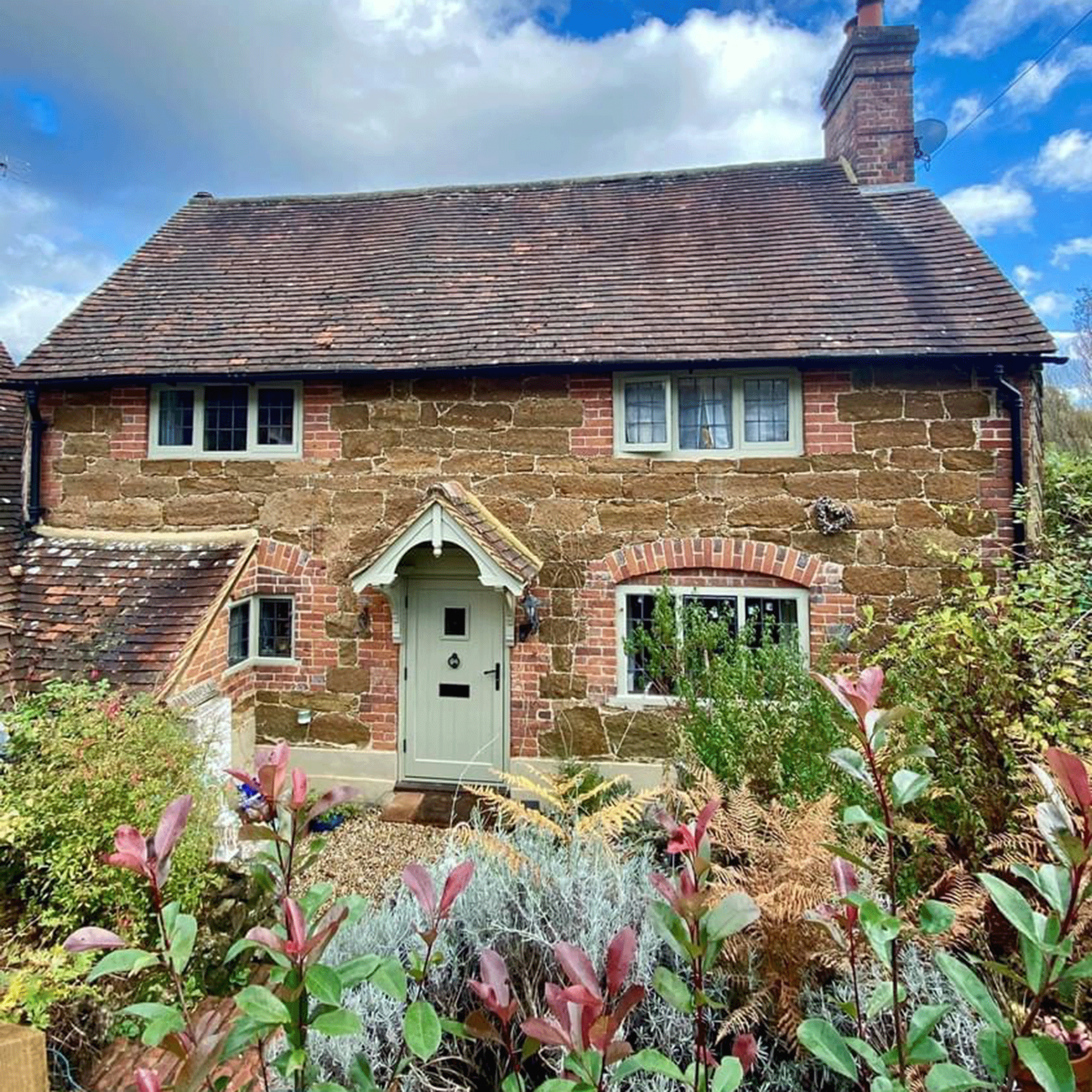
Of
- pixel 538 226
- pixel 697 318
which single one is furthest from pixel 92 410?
pixel 697 318

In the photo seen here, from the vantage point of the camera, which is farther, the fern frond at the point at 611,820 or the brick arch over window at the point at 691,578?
the brick arch over window at the point at 691,578

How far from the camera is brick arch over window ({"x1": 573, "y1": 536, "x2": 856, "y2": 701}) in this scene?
757cm

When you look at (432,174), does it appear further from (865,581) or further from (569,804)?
(569,804)

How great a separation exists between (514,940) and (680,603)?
16.4 feet

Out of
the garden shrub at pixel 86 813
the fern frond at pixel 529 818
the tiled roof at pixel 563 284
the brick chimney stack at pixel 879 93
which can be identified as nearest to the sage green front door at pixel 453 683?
the tiled roof at pixel 563 284

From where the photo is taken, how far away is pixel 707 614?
730cm

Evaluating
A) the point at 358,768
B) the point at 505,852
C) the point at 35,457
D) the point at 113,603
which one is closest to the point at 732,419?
the point at 505,852

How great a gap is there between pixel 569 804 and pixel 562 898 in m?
1.14

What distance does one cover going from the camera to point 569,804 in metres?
4.32

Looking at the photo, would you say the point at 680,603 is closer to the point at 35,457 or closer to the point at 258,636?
the point at 258,636

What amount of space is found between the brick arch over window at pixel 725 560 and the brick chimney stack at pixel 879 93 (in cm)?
680

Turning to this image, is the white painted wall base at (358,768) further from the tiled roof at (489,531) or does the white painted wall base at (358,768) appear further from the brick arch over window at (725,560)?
the brick arch over window at (725,560)

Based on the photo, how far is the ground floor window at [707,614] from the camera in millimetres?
7477

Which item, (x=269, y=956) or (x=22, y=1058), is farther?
(x=22, y=1058)
